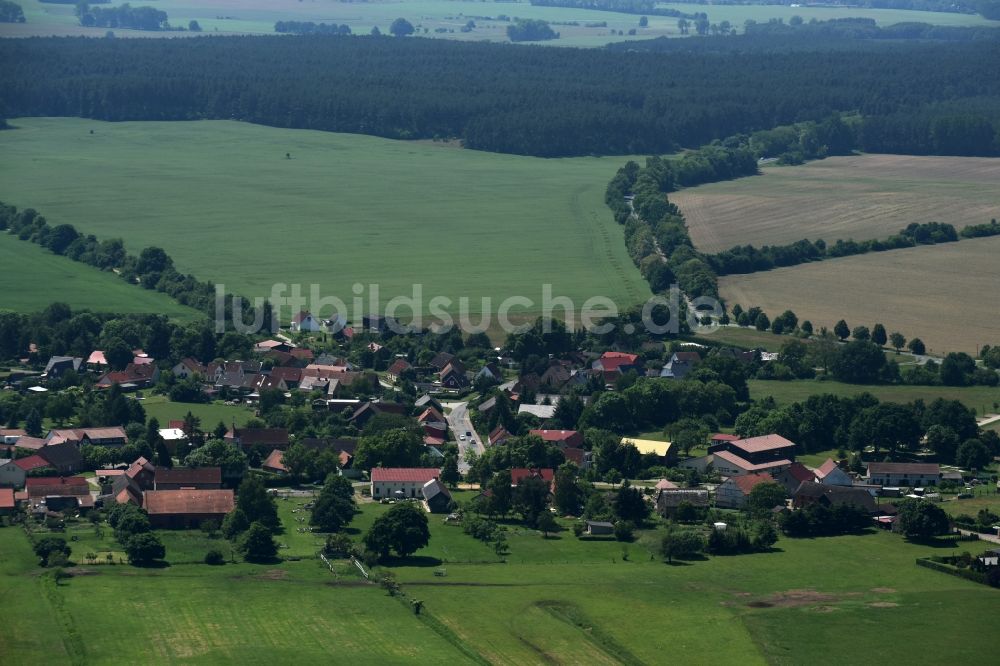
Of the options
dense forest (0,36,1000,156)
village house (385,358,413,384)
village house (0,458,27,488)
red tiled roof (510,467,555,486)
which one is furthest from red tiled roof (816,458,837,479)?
dense forest (0,36,1000,156)

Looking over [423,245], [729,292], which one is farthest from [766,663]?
[423,245]

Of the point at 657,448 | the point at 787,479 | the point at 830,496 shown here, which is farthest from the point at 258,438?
the point at 830,496

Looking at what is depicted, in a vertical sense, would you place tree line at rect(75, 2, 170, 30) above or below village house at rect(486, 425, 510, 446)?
above

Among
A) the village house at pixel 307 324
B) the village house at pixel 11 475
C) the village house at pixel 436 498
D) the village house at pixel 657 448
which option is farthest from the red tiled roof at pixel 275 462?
the village house at pixel 307 324

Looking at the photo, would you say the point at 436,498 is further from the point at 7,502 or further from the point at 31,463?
the point at 31,463

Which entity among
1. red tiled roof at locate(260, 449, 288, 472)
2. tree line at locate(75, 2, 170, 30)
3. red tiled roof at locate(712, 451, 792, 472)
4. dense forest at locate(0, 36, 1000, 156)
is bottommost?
red tiled roof at locate(260, 449, 288, 472)

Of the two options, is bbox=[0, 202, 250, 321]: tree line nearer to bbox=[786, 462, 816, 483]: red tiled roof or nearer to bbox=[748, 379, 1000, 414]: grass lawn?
bbox=[748, 379, 1000, 414]: grass lawn

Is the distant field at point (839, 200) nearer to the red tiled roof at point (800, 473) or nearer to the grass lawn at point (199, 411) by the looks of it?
the grass lawn at point (199, 411)

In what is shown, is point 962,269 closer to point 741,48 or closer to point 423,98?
point 423,98
